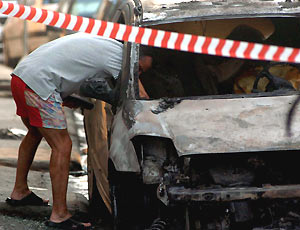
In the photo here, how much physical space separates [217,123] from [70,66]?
4.30 ft

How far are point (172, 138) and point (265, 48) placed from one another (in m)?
0.81

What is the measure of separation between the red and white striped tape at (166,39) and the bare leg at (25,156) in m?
1.19

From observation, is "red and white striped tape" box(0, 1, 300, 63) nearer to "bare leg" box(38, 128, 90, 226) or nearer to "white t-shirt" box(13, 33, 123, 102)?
"white t-shirt" box(13, 33, 123, 102)

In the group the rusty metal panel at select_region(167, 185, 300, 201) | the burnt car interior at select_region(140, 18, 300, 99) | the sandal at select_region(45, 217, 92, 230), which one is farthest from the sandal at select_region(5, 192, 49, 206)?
the rusty metal panel at select_region(167, 185, 300, 201)

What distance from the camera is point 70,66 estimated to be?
20.2 ft

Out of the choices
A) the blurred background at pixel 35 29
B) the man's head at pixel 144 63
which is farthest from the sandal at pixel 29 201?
the blurred background at pixel 35 29

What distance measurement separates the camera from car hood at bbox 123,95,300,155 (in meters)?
5.19

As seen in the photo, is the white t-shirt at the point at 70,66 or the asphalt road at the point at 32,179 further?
the asphalt road at the point at 32,179

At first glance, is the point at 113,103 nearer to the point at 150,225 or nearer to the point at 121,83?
the point at 121,83

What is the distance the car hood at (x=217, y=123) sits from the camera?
519 cm

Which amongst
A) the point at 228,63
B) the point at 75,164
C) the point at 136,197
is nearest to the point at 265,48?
the point at 136,197

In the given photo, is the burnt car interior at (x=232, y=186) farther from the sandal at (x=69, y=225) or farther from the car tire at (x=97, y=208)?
the car tire at (x=97, y=208)

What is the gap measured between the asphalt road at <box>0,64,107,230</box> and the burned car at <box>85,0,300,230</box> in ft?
2.09

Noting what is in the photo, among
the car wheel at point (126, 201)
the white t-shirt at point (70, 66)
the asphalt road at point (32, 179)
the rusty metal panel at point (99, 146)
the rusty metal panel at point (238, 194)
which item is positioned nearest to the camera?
the rusty metal panel at point (238, 194)
